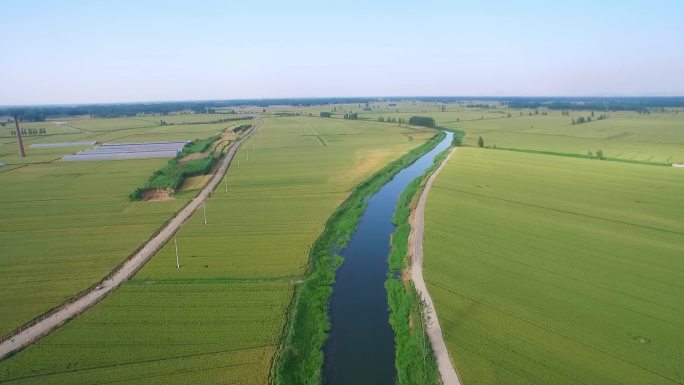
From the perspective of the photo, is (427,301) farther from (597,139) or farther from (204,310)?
(597,139)

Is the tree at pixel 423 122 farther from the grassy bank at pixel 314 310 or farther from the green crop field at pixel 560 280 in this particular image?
the grassy bank at pixel 314 310

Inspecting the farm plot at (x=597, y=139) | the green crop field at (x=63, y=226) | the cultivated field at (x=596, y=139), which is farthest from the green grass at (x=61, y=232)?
the farm plot at (x=597, y=139)

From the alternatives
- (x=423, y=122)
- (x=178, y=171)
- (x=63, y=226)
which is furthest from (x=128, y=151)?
(x=423, y=122)

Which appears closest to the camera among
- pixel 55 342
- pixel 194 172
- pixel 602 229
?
pixel 55 342

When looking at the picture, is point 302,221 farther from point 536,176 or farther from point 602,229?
point 536,176

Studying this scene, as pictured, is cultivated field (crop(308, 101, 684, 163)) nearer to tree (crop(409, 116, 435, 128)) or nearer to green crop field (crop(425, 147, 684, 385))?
tree (crop(409, 116, 435, 128))

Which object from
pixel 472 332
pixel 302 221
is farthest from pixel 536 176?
pixel 472 332
